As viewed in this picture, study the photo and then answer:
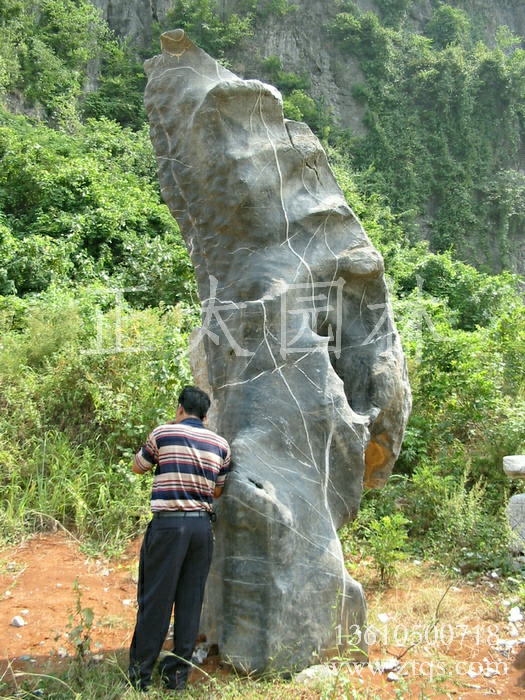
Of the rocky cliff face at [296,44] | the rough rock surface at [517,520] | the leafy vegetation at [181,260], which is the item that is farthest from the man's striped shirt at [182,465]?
the rocky cliff face at [296,44]

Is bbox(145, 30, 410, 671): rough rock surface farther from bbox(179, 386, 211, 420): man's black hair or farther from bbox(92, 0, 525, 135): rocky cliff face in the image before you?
bbox(92, 0, 525, 135): rocky cliff face

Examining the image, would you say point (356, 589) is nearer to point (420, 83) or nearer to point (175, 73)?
point (175, 73)

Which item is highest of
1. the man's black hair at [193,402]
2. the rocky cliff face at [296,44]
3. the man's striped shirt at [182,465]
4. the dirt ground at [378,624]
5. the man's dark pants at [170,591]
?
the rocky cliff face at [296,44]

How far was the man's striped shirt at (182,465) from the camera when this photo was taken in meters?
2.50

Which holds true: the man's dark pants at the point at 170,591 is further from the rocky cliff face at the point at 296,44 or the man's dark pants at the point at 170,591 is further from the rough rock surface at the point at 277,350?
the rocky cliff face at the point at 296,44

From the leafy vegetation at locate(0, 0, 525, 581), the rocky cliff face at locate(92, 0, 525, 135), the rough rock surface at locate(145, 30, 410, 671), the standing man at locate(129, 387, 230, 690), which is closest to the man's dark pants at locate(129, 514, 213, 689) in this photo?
the standing man at locate(129, 387, 230, 690)

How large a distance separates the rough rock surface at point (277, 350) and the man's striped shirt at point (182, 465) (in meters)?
0.18

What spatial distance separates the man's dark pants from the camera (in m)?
2.46

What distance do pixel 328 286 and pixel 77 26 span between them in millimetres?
15409

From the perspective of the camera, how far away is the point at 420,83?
725 inches

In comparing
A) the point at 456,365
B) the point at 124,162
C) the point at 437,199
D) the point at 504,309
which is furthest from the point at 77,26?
the point at 456,365

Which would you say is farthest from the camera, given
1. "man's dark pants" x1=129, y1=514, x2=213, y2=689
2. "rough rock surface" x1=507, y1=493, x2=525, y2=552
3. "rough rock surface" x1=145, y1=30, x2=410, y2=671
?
"rough rock surface" x1=507, y1=493, x2=525, y2=552

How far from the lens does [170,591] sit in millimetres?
2477

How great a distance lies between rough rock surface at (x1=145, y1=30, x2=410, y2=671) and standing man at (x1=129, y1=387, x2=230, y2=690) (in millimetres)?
194
